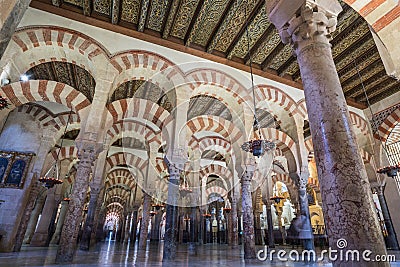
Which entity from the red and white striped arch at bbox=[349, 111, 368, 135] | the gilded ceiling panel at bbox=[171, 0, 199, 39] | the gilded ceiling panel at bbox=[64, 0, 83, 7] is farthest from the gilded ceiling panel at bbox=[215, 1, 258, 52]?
the red and white striped arch at bbox=[349, 111, 368, 135]

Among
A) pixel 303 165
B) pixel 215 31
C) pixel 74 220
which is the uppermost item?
pixel 215 31

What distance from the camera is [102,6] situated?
17.2ft

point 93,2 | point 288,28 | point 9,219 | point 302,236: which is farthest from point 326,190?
point 9,219

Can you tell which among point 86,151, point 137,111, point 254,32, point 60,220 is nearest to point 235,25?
point 254,32

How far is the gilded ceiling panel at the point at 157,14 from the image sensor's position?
5082 millimetres

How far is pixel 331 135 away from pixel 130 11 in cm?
516

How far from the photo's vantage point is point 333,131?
2008 millimetres

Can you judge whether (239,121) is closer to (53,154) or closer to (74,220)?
(74,220)

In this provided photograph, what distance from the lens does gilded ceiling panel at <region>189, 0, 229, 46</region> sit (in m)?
5.00

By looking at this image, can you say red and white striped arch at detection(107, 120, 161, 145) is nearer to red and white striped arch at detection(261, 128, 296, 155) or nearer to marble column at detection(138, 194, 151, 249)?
A: marble column at detection(138, 194, 151, 249)

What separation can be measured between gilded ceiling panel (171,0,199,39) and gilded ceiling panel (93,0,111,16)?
1.53 meters

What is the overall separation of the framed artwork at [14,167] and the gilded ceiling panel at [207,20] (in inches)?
238

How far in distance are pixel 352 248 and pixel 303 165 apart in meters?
5.10

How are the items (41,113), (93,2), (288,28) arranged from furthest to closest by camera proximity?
1. (41,113)
2. (93,2)
3. (288,28)
